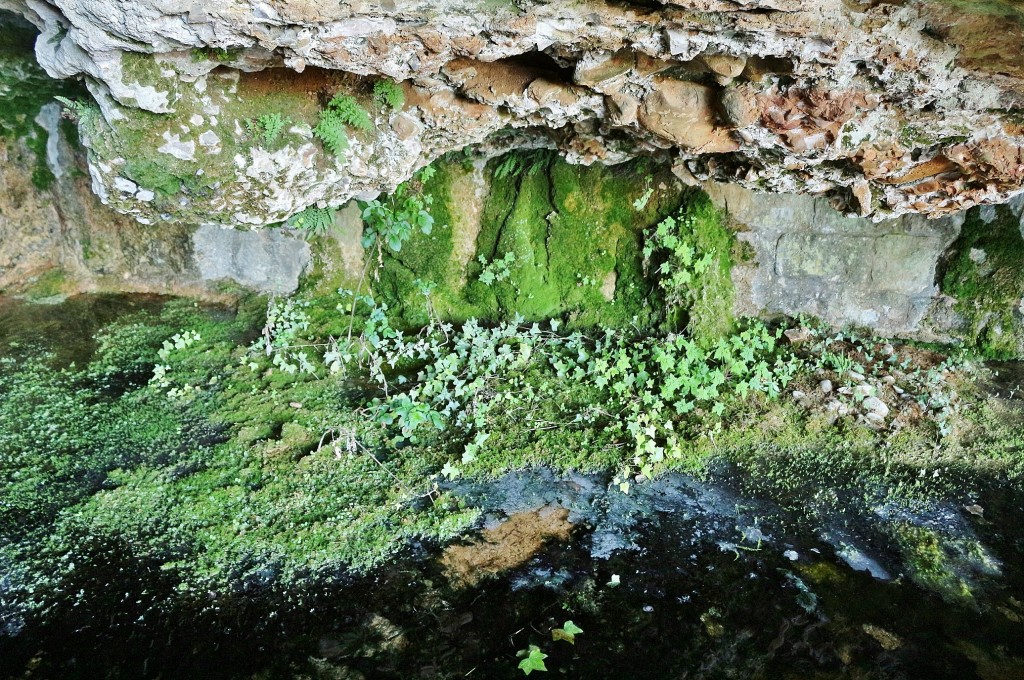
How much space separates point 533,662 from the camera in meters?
3.65

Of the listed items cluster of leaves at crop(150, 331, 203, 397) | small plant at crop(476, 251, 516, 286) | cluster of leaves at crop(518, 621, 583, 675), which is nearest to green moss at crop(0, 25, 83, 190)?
cluster of leaves at crop(150, 331, 203, 397)

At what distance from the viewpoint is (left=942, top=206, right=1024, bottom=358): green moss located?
6.12 metres

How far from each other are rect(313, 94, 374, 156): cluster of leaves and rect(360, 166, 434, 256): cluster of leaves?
99.0 inches

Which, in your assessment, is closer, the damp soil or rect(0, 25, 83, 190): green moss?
the damp soil

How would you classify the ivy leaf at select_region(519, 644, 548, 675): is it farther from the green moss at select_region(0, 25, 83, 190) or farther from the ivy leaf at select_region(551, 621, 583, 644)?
the green moss at select_region(0, 25, 83, 190)

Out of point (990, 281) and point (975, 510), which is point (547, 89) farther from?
point (990, 281)

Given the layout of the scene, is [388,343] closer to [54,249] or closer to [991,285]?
[54,249]

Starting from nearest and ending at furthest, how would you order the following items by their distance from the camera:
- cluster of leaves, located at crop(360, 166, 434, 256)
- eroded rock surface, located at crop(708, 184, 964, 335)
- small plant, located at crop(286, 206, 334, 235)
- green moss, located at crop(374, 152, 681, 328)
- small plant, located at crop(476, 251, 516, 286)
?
eroded rock surface, located at crop(708, 184, 964, 335) < small plant, located at crop(286, 206, 334, 235) < green moss, located at crop(374, 152, 681, 328) < cluster of leaves, located at crop(360, 166, 434, 256) < small plant, located at crop(476, 251, 516, 286)

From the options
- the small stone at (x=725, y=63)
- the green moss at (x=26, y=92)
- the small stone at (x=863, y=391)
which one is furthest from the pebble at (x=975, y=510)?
the green moss at (x=26, y=92)

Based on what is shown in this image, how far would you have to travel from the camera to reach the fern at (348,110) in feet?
14.5

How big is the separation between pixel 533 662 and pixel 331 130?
3836 millimetres

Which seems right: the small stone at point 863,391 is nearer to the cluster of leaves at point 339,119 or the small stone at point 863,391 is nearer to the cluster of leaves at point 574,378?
the cluster of leaves at point 574,378

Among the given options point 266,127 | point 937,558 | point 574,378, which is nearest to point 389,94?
point 266,127

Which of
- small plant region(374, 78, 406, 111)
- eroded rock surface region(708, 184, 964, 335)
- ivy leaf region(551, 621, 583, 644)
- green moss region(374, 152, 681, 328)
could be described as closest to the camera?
ivy leaf region(551, 621, 583, 644)
